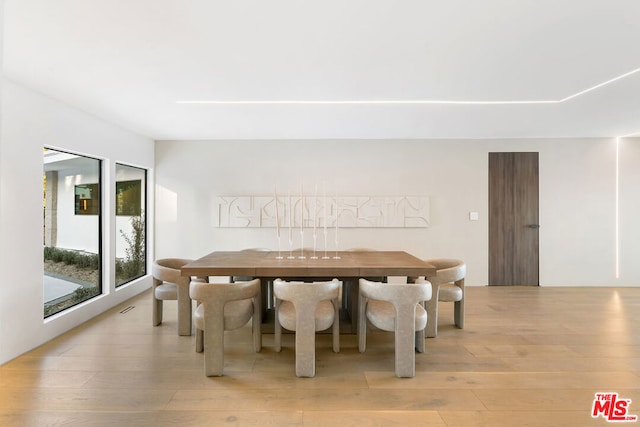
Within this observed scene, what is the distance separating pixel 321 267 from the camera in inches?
122

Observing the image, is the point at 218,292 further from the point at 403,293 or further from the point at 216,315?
the point at 403,293

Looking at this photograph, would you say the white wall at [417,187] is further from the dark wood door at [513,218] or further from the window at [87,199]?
the window at [87,199]

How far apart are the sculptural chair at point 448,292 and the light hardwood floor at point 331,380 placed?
0.13 meters

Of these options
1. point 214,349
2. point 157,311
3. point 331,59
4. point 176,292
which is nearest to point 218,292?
point 214,349

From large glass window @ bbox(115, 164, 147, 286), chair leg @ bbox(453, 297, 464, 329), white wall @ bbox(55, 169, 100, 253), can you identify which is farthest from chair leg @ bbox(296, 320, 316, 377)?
large glass window @ bbox(115, 164, 147, 286)

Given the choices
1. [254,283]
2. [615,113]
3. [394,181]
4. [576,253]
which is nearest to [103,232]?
[254,283]

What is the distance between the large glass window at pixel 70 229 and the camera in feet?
11.6

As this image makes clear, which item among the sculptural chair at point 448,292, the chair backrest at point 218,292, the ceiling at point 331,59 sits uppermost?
the ceiling at point 331,59

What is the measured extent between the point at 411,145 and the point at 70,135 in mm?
4675

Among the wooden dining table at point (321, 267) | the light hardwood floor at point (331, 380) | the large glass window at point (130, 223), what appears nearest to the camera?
the light hardwood floor at point (331, 380)

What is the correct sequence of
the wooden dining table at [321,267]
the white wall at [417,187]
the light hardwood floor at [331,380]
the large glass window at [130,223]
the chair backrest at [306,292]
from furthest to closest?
1. the white wall at [417,187]
2. the large glass window at [130,223]
3. the wooden dining table at [321,267]
4. the chair backrest at [306,292]
5. the light hardwood floor at [331,380]

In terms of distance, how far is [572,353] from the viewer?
122 inches

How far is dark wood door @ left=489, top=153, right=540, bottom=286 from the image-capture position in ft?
18.5

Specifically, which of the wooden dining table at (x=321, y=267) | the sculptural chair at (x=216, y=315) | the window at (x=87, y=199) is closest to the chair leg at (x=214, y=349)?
the sculptural chair at (x=216, y=315)
